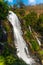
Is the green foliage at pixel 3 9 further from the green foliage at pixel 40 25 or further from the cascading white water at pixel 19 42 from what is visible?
the green foliage at pixel 40 25

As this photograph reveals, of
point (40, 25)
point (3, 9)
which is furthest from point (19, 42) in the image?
point (40, 25)

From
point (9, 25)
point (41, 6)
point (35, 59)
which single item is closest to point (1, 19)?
point (9, 25)

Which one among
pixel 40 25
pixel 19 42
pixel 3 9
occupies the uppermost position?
pixel 3 9

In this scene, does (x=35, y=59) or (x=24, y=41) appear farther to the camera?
(x=24, y=41)

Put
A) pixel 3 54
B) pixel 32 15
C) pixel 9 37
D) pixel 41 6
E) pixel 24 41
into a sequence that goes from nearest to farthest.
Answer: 1. pixel 3 54
2. pixel 9 37
3. pixel 24 41
4. pixel 32 15
5. pixel 41 6

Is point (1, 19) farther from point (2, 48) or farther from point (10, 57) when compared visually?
point (10, 57)

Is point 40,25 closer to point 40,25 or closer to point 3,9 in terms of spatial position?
point 40,25

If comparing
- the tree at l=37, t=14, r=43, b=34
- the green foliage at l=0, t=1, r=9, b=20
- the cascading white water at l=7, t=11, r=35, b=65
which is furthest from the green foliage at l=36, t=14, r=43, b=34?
the green foliage at l=0, t=1, r=9, b=20

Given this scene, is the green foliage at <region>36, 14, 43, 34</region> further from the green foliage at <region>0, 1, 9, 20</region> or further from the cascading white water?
the green foliage at <region>0, 1, 9, 20</region>
